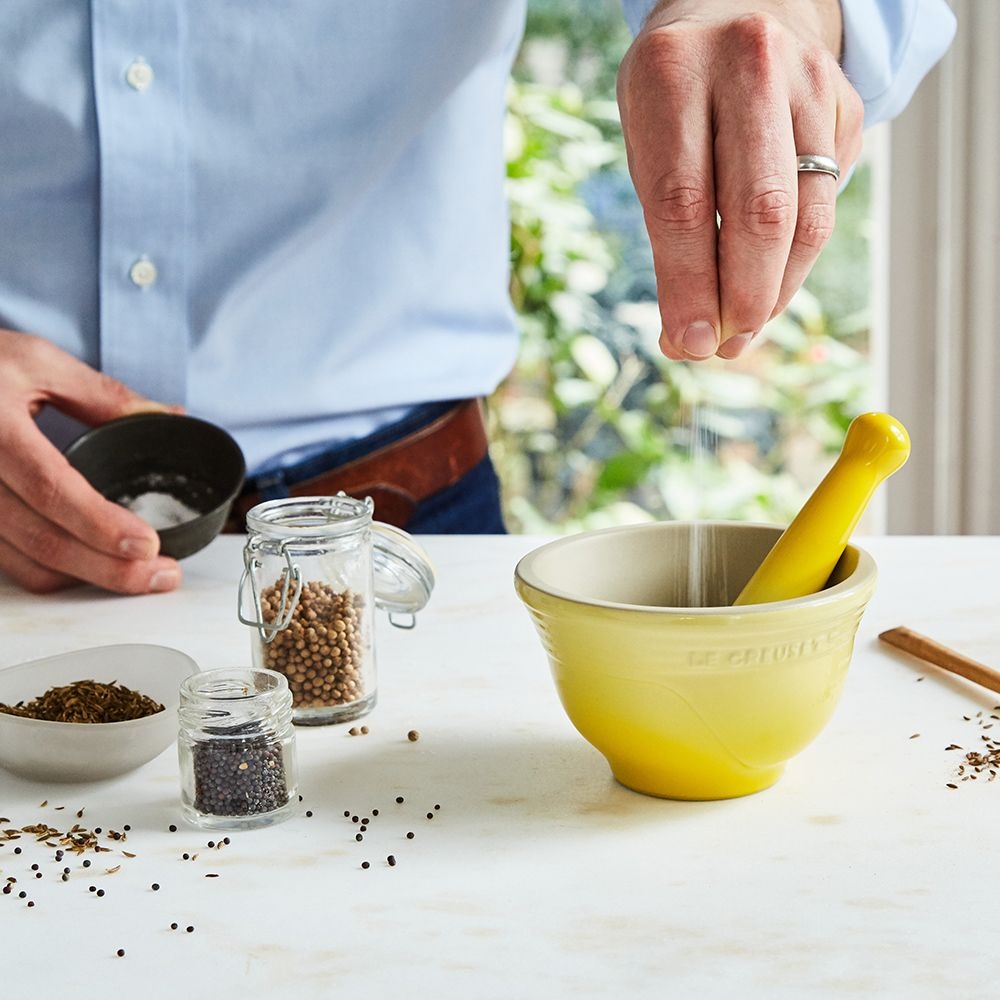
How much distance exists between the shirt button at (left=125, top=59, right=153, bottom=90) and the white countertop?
25.9 inches

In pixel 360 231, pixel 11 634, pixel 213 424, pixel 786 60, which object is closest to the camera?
pixel 786 60

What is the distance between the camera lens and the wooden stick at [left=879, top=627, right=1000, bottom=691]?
37.0 inches

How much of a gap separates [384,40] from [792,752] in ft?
2.93

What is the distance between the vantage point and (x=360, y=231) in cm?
145

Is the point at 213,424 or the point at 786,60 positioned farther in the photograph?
the point at 213,424

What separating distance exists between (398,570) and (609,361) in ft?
6.92

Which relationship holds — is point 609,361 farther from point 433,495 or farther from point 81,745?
point 81,745

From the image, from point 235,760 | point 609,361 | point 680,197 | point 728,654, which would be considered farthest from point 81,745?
point 609,361

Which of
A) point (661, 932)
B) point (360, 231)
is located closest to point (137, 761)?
point (661, 932)

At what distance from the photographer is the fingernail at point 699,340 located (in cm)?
86

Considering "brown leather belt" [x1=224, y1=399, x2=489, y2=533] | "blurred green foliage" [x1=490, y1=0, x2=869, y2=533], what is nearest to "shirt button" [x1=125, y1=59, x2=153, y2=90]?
"brown leather belt" [x1=224, y1=399, x2=489, y2=533]

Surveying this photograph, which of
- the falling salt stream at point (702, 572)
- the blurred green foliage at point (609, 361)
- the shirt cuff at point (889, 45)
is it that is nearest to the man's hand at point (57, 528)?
the falling salt stream at point (702, 572)

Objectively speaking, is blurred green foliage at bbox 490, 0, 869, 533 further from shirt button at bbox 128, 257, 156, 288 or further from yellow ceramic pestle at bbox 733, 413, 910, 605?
yellow ceramic pestle at bbox 733, 413, 910, 605

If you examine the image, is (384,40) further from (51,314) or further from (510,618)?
(510,618)
